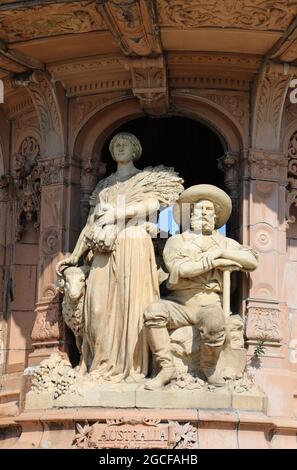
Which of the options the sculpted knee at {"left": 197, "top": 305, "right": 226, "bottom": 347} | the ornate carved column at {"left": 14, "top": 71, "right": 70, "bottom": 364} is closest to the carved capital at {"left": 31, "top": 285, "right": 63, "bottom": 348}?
the ornate carved column at {"left": 14, "top": 71, "right": 70, "bottom": 364}

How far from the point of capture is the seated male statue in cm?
1306

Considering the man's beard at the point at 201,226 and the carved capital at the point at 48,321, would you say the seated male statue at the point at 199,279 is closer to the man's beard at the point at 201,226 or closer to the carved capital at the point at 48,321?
the man's beard at the point at 201,226

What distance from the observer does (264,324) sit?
45.3ft

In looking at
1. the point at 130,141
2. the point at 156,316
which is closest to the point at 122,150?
the point at 130,141

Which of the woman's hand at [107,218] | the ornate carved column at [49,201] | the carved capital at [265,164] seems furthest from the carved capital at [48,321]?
the carved capital at [265,164]

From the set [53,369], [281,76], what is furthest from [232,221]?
[53,369]

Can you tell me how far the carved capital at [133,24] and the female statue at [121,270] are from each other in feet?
4.96

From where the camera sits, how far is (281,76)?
1434cm

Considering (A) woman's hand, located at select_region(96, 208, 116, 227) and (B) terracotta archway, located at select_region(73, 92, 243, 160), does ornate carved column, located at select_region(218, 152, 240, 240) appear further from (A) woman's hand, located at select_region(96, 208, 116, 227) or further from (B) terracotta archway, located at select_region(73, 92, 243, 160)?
(A) woman's hand, located at select_region(96, 208, 116, 227)

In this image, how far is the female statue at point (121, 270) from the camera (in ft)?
44.3

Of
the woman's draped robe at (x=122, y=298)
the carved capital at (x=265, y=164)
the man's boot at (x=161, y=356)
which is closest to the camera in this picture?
the man's boot at (x=161, y=356)

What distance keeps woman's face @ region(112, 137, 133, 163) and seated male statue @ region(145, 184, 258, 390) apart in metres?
0.85

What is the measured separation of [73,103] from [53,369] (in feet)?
11.5
